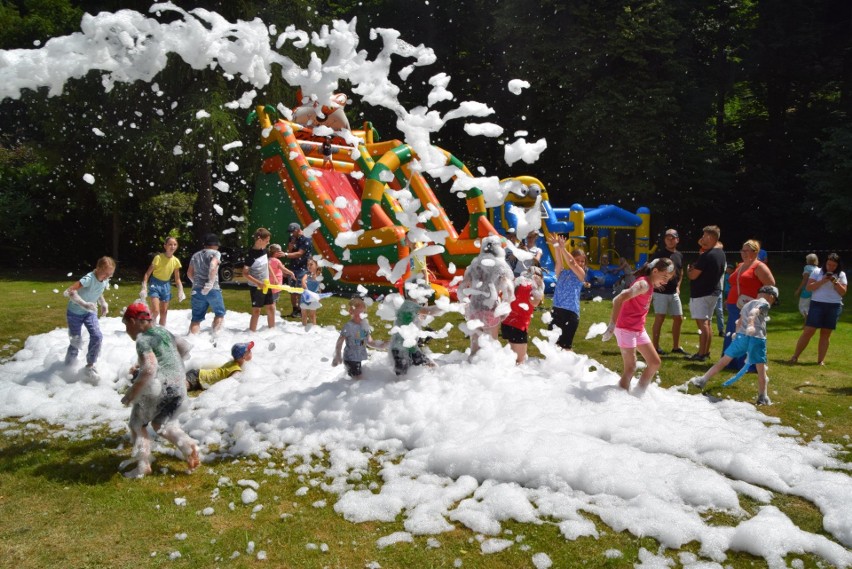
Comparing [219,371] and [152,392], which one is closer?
[152,392]

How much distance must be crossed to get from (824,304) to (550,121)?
20671mm

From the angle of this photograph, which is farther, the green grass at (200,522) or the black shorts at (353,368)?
the black shorts at (353,368)

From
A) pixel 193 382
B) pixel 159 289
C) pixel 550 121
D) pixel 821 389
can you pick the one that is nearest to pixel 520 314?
pixel 821 389

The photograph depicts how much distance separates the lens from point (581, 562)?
13.8 ft

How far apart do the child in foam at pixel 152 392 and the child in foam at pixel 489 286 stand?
3382 millimetres

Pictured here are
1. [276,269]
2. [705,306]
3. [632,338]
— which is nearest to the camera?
[632,338]

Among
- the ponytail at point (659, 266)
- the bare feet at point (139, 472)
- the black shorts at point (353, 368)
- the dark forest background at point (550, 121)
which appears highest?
the dark forest background at point (550, 121)

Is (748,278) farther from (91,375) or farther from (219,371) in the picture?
(91,375)

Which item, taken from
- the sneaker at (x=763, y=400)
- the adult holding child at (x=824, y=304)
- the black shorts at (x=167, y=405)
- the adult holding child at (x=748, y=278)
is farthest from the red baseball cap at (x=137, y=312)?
the adult holding child at (x=824, y=304)

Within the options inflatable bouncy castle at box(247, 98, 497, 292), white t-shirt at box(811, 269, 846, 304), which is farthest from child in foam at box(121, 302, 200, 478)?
white t-shirt at box(811, 269, 846, 304)

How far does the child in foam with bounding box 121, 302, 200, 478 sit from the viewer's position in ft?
18.0

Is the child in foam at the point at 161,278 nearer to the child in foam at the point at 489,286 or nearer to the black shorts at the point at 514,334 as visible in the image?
the child in foam at the point at 489,286

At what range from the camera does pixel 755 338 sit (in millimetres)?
7656

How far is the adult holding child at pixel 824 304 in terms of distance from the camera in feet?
32.3
